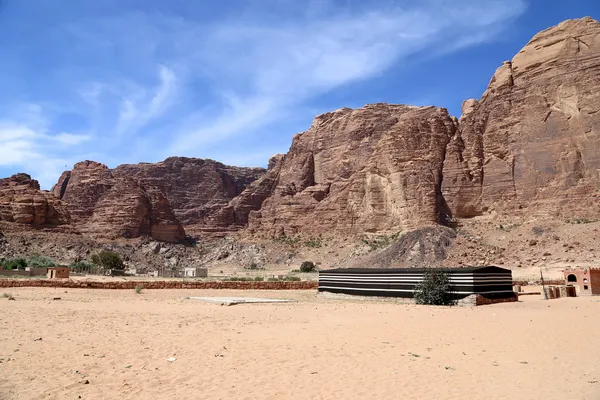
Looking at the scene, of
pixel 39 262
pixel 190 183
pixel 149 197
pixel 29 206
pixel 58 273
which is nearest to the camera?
pixel 58 273

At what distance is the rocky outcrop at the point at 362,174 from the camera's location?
76988mm

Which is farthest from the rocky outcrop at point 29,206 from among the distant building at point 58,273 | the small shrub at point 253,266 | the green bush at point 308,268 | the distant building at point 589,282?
the distant building at point 589,282

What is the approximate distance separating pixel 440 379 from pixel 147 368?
5734 mm

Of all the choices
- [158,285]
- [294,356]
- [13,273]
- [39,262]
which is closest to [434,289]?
[294,356]

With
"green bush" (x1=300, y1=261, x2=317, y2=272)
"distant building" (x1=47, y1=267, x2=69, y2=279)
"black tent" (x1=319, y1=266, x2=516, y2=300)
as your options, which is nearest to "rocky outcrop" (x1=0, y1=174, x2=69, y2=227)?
"distant building" (x1=47, y1=267, x2=69, y2=279)

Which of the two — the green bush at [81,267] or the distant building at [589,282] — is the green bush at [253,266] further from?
the distant building at [589,282]

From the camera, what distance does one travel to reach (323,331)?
15.1 meters

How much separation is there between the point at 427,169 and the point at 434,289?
5407cm

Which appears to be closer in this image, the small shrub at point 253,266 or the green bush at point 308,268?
the green bush at point 308,268

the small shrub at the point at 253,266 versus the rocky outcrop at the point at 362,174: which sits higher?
the rocky outcrop at the point at 362,174

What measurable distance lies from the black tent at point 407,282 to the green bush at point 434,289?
1.21 ft

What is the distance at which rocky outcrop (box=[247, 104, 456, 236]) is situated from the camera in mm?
76988

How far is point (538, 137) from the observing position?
229 ft

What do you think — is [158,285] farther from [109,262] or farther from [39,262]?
[39,262]
